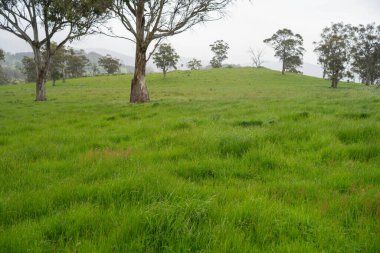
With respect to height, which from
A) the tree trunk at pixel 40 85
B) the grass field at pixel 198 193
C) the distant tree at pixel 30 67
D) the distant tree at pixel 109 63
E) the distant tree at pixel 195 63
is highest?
the distant tree at pixel 195 63

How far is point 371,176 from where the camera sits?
15.8 feet

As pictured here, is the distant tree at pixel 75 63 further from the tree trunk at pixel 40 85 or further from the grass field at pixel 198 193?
the grass field at pixel 198 193

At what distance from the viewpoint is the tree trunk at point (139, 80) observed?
19875 millimetres

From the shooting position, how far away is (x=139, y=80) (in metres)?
20.2

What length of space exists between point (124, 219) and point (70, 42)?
88.1 feet

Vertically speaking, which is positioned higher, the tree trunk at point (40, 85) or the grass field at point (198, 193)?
the tree trunk at point (40, 85)

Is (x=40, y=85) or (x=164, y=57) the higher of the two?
(x=164, y=57)

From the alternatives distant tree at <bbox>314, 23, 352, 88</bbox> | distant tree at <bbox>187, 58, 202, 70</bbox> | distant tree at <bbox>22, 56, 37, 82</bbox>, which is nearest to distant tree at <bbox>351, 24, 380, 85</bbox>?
distant tree at <bbox>314, 23, 352, 88</bbox>

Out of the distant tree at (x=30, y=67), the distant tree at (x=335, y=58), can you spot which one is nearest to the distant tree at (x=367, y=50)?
the distant tree at (x=335, y=58)

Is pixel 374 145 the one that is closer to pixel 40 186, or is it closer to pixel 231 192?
pixel 231 192

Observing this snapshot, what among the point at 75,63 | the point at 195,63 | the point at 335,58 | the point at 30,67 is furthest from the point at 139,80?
the point at 195,63

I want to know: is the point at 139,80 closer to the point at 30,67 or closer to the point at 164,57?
the point at 164,57

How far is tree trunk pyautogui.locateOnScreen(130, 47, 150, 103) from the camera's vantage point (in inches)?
782

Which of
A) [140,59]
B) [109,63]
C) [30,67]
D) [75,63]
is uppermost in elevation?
[109,63]
